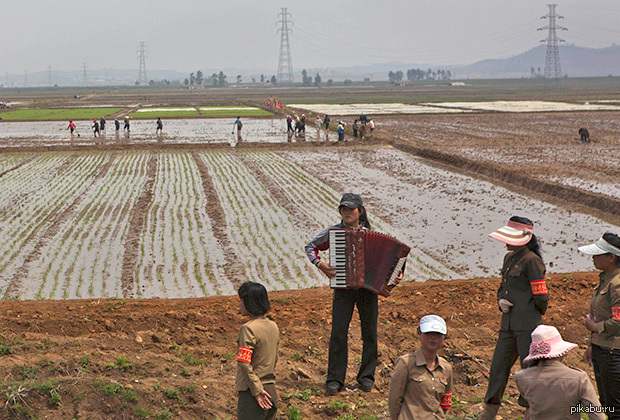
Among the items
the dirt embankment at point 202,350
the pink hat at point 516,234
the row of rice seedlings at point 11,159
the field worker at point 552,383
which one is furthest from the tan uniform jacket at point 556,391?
the row of rice seedlings at point 11,159

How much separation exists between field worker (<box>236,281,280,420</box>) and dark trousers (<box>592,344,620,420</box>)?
2618 millimetres

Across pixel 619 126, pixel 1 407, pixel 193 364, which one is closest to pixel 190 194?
pixel 193 364

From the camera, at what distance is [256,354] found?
4.53m

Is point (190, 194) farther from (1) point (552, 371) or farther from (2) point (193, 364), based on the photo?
(1) point (552, 371)

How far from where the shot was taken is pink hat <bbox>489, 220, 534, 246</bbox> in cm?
536

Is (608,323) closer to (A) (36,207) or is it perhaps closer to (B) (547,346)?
(B) (547,346)

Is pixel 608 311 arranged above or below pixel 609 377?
above

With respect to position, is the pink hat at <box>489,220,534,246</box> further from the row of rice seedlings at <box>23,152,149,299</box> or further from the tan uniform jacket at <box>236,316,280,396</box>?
the row of rice seedlings at <box>23,152,149,299</box>

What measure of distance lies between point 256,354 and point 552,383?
1.97m

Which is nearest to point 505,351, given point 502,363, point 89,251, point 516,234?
point 502,363

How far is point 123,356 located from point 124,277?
565cm

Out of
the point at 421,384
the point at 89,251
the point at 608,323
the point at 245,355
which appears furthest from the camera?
the point at 89,251

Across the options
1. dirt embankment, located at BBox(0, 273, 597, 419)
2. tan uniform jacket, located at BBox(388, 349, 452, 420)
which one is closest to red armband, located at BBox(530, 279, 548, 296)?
dirt embankment, located at BBox(0, 273, 597, 419)

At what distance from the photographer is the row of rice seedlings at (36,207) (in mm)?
14070
